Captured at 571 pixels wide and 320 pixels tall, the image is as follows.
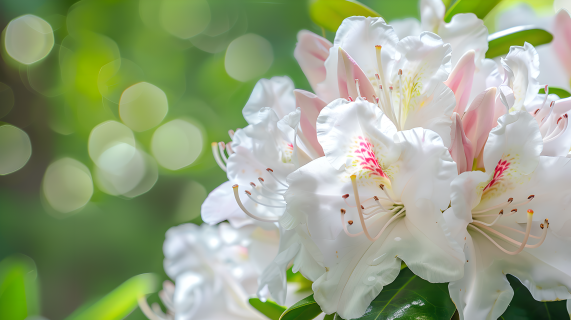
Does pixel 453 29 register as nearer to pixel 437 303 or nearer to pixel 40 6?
pixel 437 303

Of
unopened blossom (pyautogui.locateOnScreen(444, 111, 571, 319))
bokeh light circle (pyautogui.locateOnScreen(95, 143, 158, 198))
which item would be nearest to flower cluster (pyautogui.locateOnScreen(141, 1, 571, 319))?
→ unopened blossom (pyautogui.locateOnScreen(444, 111, 571, 319))

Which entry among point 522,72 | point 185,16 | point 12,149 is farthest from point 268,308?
point 12,149

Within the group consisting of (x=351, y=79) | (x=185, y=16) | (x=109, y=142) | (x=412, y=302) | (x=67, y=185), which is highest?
(x=185, y=16)

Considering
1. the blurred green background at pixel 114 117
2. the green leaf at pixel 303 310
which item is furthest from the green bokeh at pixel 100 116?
the green leaf at pixel 303 310

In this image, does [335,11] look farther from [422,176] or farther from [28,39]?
[28,39]

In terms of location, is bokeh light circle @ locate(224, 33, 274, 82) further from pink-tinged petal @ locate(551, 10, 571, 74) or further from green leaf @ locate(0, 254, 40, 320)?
pink-tinged petal @ locate(551, 10, 571, 74)
